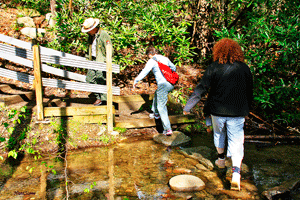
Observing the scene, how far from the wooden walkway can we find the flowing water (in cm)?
76

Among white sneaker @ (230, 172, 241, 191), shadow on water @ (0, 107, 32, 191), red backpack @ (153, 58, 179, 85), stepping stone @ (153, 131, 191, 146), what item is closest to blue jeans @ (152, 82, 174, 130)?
red backpack @ (153, 58, 179, 85)

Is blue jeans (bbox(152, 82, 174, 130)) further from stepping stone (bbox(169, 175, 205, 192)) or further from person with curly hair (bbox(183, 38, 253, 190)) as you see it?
stepping stone (bbox(169, 175, 205, 192))

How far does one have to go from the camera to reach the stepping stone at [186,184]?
151 inches

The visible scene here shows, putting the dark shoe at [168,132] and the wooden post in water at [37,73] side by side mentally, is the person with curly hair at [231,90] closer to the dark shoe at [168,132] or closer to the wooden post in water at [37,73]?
the dark shoe at [168,132]

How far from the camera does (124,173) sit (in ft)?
14.5

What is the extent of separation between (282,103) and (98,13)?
591 cm

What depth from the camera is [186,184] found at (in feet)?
12.7

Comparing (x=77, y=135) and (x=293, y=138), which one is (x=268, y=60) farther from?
(x=77, y=135)

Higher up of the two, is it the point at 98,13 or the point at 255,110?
the point at 98,13

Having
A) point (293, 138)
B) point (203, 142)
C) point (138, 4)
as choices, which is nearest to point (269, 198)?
point (203, 142)

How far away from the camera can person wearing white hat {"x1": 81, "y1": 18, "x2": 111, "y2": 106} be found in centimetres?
612

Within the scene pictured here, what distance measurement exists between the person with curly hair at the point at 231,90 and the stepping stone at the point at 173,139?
2041 mm

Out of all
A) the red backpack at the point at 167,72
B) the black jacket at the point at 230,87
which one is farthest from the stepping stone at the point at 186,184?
the red backpack at the point at 167,72

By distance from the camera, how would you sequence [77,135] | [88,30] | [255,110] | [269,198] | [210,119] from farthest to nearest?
[255,110] → [88,30] → [77,135] → [210,119] → [269,198]
